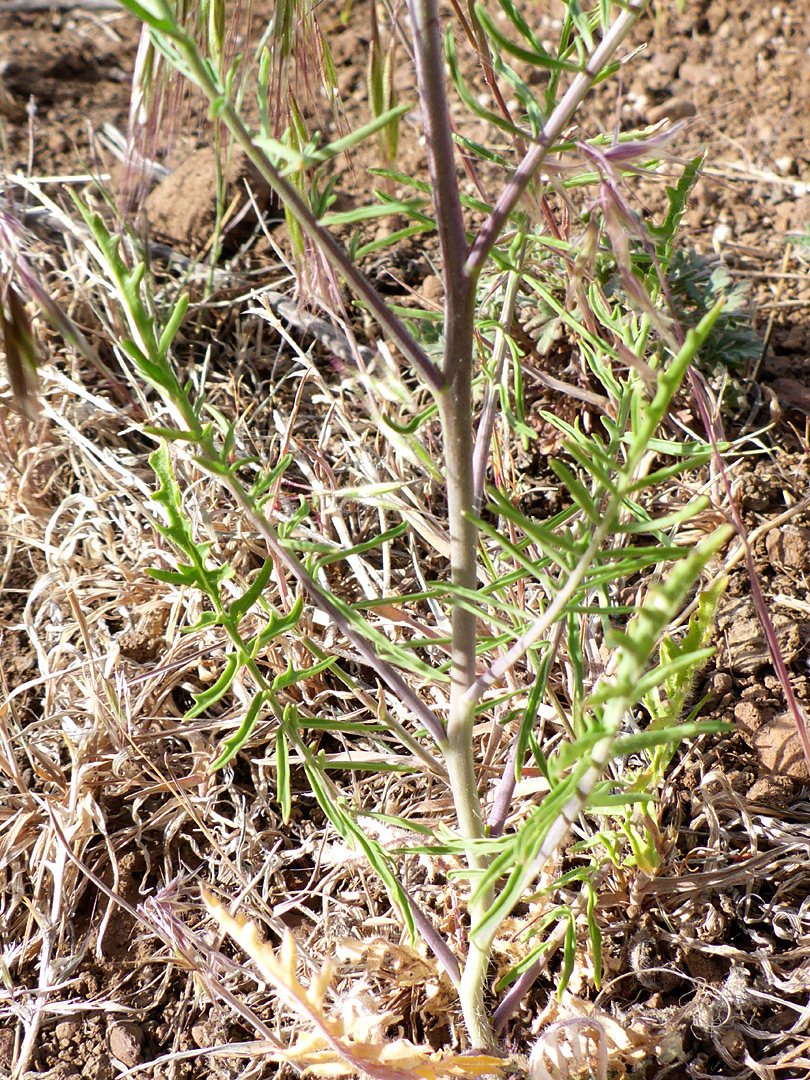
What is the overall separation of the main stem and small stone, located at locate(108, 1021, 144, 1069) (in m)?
0.45

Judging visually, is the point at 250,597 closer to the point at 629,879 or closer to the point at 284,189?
the point at 284,189

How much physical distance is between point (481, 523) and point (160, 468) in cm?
31

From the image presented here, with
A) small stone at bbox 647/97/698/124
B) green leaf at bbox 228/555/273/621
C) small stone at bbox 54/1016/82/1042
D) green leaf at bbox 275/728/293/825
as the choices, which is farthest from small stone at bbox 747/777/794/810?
small stone at bbox 647/97/698/124

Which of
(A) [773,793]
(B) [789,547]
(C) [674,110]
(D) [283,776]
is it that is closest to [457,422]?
(D) [283,776]

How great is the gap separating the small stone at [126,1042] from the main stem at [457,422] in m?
0.45

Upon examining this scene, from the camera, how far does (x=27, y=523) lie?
1.65m

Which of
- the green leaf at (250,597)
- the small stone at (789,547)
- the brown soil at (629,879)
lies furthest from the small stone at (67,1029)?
the small stone at (789,547)

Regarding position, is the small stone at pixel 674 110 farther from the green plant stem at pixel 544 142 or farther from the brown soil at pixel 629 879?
the green plant stem at pixel 544 142

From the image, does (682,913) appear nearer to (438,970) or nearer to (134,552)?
(438,970)

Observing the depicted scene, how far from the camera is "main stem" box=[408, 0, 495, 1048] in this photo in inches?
23.6

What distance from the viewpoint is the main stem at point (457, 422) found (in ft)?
1.97

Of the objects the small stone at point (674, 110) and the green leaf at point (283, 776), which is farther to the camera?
the small stone at point (674, 110)

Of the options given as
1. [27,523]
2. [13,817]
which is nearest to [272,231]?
[27,523]

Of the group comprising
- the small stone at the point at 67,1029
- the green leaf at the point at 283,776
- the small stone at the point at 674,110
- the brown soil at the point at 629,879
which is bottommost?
the small stone at the point at 67,1029
